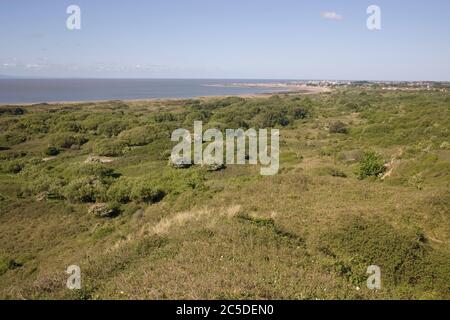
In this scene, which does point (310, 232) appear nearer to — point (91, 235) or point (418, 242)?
point (418, 242)

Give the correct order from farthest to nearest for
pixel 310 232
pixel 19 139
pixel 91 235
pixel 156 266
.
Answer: pixel 19 139 → pixel 91 235 → pixel 310 232 → pixel 156 266

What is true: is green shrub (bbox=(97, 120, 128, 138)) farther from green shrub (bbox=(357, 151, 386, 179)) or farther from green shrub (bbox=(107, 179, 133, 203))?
green shrub (bbox=(357, 151, 386, 179))

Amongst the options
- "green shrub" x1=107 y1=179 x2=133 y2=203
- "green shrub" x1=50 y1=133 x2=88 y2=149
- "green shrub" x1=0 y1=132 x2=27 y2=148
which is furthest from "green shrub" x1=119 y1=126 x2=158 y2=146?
"green shrub" x1=107 y1=179 x2=133 y2=203

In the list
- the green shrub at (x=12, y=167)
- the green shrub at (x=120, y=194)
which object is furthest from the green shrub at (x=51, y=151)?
the green shrub at (x=120, y=194)

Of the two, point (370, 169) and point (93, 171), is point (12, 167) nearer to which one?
point (93, 171)

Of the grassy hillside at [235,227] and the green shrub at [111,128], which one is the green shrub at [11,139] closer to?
the grassy hillside at [235,227]

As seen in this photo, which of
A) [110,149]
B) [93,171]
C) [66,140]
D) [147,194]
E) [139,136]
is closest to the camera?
[147,194]

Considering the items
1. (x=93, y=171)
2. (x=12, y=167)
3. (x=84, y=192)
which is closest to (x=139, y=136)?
(x=12, y=167)

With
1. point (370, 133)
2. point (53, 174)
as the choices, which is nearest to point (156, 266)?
point (53, 174)
